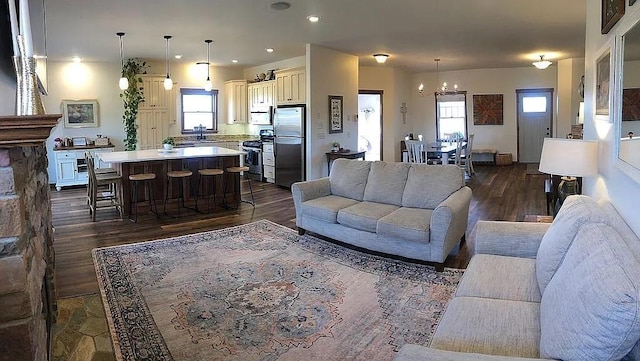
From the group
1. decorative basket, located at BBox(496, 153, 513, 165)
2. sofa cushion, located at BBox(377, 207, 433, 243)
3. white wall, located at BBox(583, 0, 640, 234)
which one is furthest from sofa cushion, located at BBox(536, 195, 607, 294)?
decorative basket, located at BBox(496, 153, 513, 165)

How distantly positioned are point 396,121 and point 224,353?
31.3 feet

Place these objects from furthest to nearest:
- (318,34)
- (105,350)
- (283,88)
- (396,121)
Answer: (396,121) < (283,88) < (318,34) < (105,350)

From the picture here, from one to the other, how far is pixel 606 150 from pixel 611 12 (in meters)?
0.84

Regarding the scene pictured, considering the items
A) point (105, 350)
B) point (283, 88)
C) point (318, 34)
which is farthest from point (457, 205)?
point (283, 88)

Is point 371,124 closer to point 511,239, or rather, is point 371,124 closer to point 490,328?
point 511,239

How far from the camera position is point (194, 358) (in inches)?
105

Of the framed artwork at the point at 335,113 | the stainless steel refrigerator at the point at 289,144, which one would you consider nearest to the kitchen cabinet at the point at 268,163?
the stainless steel refrigerator at the point at 289,144

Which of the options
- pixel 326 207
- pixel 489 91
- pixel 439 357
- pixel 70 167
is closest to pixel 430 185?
pixel 326 207

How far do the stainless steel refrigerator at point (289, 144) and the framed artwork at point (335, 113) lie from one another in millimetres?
559

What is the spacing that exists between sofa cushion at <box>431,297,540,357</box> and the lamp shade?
50.4 inches

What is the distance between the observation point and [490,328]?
6.58ft

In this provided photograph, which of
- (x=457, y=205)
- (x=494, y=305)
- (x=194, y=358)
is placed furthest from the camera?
(x=457, y=205)

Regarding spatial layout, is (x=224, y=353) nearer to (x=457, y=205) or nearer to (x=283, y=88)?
(x=457, y=205)

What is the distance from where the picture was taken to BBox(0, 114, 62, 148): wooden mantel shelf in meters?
1.46
